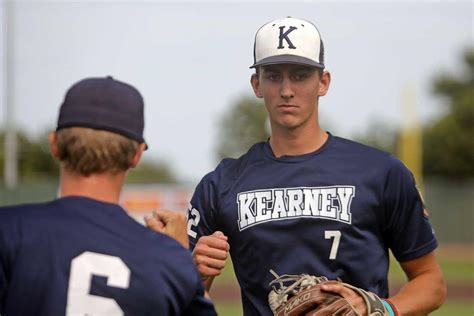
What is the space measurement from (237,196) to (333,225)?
52 centimetres

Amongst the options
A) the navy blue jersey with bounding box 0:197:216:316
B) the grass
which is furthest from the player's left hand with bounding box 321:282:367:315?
the grass

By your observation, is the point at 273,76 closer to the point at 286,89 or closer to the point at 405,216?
the point at 286,89

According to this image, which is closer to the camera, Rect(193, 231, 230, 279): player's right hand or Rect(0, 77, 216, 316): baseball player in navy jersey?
Rect(0, 77, 216, 316): baseball player in navy jersey

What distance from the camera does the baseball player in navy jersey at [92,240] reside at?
298 centimetres

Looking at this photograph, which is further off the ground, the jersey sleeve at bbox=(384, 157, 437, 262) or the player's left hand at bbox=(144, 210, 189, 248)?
the player's left hand at bbox=(144, 210, 189, 248)

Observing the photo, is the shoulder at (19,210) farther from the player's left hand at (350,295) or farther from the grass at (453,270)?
the grass at (453,270)

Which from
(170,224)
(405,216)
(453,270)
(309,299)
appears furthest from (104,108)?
(453,270)

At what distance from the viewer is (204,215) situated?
4766mm

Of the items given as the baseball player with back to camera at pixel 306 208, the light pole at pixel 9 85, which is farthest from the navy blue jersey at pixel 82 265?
the light pole at pixel 9 85

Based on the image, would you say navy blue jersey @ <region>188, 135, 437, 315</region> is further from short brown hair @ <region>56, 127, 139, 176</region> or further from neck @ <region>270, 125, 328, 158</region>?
short brown hair @ <region>56, 127, 139, 176</region>

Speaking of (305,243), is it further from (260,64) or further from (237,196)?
(260,64)

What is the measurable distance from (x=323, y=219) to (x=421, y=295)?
58cm

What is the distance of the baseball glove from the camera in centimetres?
411

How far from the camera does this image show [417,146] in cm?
4322
